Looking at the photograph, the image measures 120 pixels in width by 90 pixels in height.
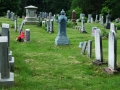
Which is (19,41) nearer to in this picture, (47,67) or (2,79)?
(47,67)

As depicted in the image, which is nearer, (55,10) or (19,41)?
(19,41)

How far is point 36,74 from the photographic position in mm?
9578

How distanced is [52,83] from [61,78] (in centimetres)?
70

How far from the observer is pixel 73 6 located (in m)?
60.5

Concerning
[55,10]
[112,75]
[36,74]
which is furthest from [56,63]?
[55,10]

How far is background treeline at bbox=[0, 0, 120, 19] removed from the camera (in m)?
37.5

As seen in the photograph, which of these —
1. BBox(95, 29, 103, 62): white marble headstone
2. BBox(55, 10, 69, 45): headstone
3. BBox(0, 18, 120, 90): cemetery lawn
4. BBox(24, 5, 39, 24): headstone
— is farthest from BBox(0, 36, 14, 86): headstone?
BBox(24, 5, 39, 24): headstone

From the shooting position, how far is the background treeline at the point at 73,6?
123 ft

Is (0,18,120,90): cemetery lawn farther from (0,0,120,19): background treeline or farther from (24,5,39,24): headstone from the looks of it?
(0,0,120,19): background treeline

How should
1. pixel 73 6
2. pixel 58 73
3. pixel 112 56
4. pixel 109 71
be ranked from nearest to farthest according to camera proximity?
1. pixel 109 71
2. pixel 58 73
3. pixel 112 56
4. pixel 73 6

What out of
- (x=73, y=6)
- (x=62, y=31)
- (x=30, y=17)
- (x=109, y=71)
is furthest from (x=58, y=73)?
(x=73, y=6)

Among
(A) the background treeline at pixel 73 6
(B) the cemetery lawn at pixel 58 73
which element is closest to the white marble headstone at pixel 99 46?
(B) the cemetery lawn at pixel 58 73

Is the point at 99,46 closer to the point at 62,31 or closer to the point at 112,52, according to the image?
the point at 112,52

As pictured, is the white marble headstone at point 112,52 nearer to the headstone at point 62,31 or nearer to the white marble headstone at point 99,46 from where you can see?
the white marble headstone at point 99,46
